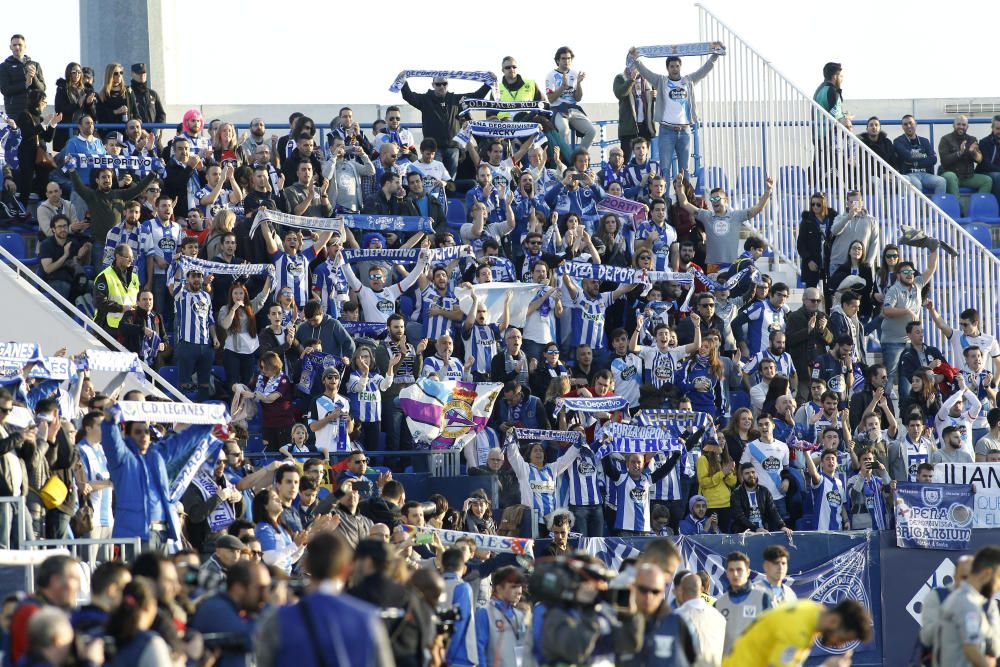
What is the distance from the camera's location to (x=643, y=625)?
1018cm

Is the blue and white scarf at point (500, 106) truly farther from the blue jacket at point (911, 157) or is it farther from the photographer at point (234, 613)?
the photographer at point (234, 613)

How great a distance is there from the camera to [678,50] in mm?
25062

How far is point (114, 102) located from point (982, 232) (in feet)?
38.5

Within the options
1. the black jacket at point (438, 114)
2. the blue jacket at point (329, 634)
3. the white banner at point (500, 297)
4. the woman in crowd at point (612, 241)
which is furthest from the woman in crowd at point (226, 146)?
the blue jacket at point (329, 634)

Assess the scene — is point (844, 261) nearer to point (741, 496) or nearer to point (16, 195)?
point (741, 496)

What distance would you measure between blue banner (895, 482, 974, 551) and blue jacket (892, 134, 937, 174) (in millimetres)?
8818

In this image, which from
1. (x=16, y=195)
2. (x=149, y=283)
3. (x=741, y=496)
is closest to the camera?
(x=741, y=496)

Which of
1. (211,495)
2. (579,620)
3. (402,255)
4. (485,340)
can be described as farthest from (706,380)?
(579,620)

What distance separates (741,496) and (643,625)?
27.8 ft

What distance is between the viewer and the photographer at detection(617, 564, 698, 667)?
10.1 m

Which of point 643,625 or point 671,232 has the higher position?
point 671,232

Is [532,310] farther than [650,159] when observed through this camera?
No

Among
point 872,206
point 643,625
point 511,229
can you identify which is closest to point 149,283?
point 511,229

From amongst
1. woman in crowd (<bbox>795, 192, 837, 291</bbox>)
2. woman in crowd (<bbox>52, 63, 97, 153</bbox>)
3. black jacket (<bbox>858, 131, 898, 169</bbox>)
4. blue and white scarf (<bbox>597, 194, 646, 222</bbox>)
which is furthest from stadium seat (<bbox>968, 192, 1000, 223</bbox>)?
woman in crowd (<bbox>52, 63, 97, 153</bbox>)
